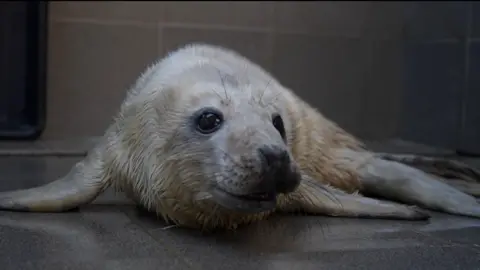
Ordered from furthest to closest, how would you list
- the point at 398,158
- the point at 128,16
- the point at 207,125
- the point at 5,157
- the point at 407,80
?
the point at 407,80 < the point at 128,16 < the point at 5,157 < the point at 398,158 < the point at 207,125

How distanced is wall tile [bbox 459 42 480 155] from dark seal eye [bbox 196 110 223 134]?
2309 millimetres

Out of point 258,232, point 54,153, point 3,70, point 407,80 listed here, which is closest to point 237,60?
point 258,232

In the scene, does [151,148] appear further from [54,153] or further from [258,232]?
[54,153]

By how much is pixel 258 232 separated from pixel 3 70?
229 centimetres

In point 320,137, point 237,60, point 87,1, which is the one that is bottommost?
point 320,137

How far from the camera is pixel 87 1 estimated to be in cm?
404

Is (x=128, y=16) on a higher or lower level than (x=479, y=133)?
higher

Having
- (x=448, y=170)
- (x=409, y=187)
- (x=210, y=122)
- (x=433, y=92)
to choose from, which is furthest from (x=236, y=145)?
(x=433, y=92)

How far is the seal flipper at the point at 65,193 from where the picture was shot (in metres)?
2.08

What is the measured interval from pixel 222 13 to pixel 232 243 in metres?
2.65

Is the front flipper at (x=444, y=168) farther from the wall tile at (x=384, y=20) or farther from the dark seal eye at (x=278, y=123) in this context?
the wall tile at (x=384, y=20)

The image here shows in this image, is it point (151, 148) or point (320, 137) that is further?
point (320, 137)

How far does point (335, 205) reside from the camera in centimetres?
218

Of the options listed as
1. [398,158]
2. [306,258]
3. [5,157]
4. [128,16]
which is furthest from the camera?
[128,16]
